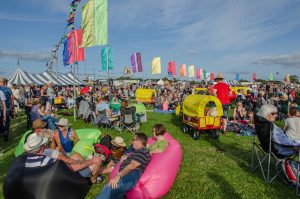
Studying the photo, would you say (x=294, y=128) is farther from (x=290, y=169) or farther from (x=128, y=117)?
(x=128, y=117)

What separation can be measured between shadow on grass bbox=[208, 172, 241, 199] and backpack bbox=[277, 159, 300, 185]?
114 cm

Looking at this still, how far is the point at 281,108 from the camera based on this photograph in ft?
49.3

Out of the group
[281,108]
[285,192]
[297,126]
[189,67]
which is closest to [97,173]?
[285,192]

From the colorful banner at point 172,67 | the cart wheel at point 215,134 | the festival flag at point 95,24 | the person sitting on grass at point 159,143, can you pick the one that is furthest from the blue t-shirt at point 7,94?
the colorful banner at point 172,67

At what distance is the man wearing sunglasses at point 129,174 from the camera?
174 inches

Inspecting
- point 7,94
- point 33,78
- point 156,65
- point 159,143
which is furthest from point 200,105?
point 156,65

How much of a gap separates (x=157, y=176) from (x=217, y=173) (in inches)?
89.1

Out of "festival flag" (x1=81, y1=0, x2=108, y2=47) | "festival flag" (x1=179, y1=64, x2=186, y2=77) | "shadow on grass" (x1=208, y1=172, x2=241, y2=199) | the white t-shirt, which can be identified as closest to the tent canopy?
"festival flag" (x1=81, y1=0, x2=108, y2=47)

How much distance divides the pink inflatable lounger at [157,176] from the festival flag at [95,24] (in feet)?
26.6

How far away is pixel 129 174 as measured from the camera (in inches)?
186

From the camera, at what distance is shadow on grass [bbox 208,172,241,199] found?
5.44 meters

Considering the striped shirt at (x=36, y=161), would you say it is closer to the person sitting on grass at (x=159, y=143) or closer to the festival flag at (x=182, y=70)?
the person sitting on grass at (x=159, y=143)

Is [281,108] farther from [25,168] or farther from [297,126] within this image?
[25,168]

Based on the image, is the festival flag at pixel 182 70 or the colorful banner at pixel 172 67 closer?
the colorful banner at pixel 172 67
